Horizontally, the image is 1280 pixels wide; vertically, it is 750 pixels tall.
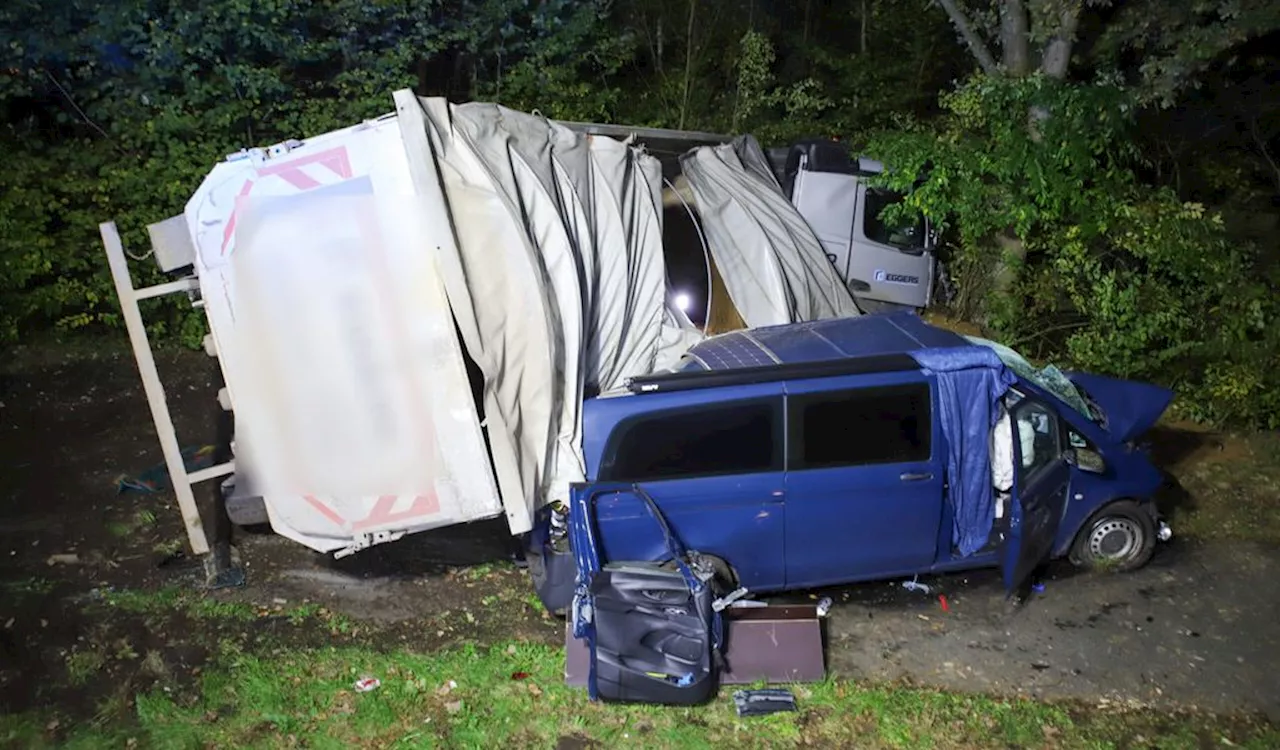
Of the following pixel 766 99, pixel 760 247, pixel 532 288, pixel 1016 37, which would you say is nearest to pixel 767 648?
pixel 532 288

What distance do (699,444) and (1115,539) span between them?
321 cm

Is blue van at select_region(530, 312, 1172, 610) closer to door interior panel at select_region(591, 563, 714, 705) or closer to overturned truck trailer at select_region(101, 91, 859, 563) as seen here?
door interior panel at select_region(591, 563, 714, 705)

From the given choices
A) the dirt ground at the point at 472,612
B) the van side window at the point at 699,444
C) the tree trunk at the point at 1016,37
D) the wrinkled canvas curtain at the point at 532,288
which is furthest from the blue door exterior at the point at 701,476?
the tree trunk at the point at 1016,37

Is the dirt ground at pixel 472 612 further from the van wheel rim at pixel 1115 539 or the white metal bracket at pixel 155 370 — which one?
the white metal bracket at pixel 155 370

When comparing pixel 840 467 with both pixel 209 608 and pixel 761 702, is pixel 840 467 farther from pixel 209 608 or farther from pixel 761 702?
pixel 209 608

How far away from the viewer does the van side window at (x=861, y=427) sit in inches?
227

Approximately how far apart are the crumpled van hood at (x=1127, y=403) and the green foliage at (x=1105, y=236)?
113 inches

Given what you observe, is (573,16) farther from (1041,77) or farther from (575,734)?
(575,734)

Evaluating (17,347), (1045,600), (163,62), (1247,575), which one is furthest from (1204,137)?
(17,347)

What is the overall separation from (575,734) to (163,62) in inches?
337

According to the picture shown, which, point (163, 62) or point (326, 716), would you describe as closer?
point (326, 716)

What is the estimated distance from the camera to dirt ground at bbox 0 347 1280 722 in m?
5.55

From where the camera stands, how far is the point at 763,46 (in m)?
13.8

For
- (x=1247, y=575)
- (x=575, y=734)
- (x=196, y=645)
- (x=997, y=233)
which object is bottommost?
(x=1247, y=575)
